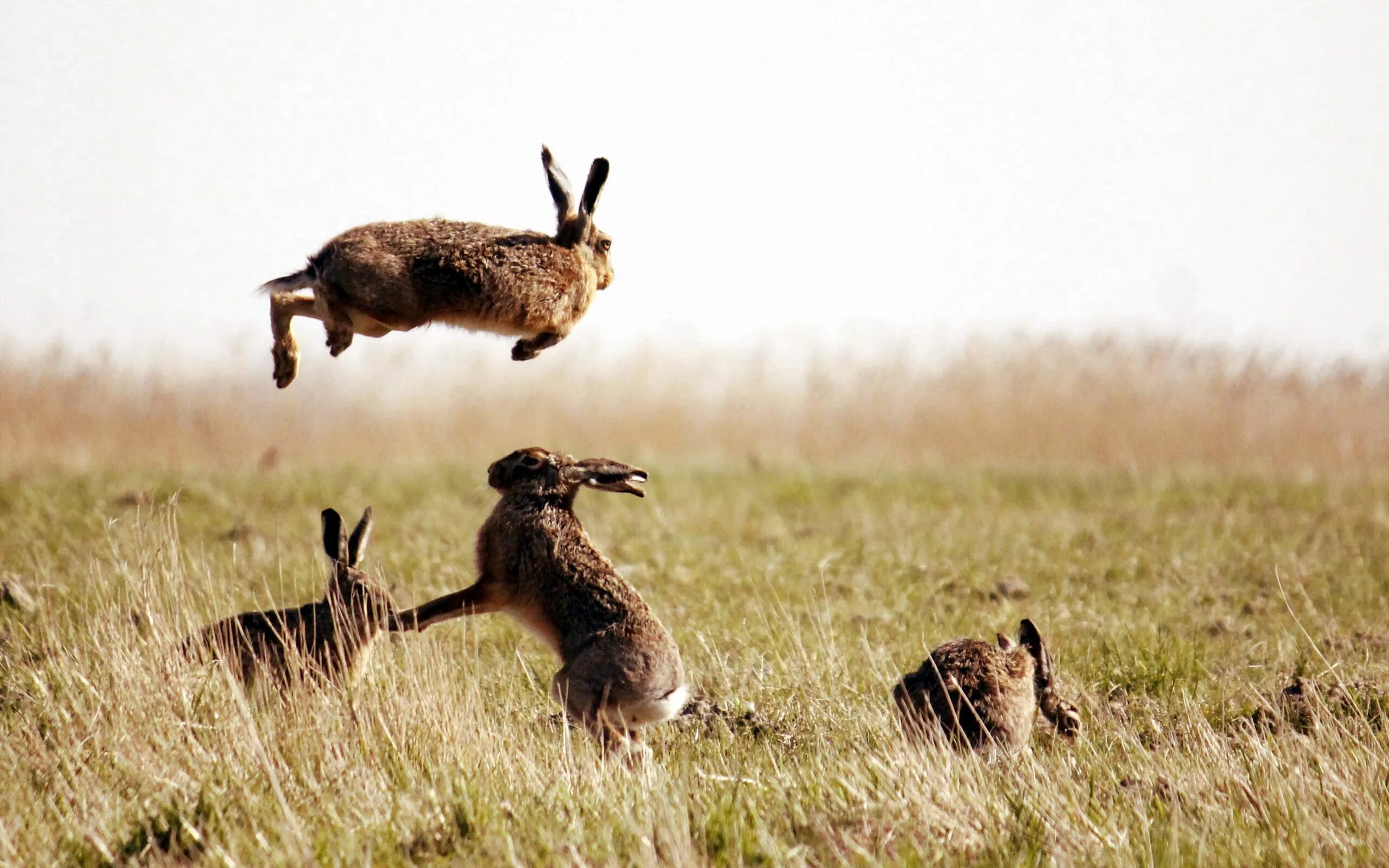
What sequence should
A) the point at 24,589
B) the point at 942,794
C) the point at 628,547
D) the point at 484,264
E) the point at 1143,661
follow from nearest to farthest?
1. the point at 942,794
2. the point at 484,264
3. the point at 1143,661
4. the point at 24,589
5. the point at 628,547

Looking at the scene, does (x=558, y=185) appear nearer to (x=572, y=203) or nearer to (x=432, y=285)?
(x=572, y=203)

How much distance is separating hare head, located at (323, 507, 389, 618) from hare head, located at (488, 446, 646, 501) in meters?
0.67

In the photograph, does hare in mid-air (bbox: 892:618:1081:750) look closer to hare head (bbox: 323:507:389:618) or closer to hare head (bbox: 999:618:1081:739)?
hare head (bbox: 999:618:1081:739)

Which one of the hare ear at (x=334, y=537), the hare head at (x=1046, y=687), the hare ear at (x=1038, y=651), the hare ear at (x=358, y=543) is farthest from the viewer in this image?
the hare ear at (x=358, y=543)

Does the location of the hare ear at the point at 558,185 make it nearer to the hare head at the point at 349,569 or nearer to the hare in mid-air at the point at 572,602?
the hare in mid-air at the point at 572,602

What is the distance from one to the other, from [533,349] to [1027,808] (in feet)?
8.11

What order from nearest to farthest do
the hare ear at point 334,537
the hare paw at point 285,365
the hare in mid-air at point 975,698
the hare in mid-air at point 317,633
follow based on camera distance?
the hare paw at point 285,365
the hare in mid-air at point 975,698
the hare in mid-air at point 317,633
the hare ear at point 334,537

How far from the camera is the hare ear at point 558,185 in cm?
589

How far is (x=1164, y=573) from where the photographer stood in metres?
9.58

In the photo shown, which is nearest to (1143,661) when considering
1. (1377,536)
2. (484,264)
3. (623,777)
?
(623,777)

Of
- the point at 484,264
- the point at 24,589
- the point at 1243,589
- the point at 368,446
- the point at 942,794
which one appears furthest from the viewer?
the point at 368,446

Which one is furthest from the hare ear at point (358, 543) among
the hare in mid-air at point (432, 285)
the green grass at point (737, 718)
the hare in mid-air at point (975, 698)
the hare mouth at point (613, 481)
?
the hare in mid-air at point (975, 698)

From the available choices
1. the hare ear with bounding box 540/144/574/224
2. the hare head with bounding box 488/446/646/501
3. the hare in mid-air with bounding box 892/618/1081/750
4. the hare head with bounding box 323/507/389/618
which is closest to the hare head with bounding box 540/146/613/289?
the hare ear with bounding box 540/144/574/224

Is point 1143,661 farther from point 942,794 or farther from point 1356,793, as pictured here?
point 942,794
